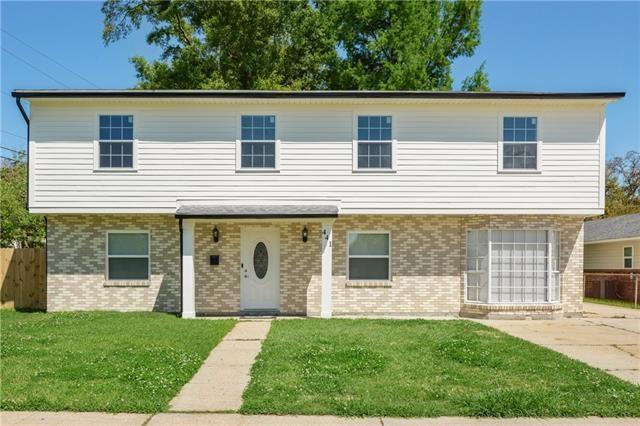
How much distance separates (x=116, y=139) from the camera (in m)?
13.5

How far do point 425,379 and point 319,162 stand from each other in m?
7.50

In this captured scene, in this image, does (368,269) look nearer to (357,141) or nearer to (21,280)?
(357,141)

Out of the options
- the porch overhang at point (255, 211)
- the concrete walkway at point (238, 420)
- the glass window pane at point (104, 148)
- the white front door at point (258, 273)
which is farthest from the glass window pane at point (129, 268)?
the concrete walkway at point (238, 420)

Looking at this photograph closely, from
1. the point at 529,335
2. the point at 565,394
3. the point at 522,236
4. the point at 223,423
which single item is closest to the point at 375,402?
the point at 223,423

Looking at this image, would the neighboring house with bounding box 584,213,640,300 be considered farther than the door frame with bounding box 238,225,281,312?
Yes

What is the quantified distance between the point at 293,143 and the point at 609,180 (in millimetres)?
40146

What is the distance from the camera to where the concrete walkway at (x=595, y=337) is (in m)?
8.49

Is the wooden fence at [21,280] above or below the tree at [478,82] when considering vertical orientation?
below

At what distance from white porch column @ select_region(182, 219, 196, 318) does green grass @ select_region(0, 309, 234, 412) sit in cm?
61

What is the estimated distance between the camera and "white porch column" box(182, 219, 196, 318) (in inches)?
515

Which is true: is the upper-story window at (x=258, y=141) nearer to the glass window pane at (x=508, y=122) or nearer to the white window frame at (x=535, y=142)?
the white window frame at (x=535, y=142)

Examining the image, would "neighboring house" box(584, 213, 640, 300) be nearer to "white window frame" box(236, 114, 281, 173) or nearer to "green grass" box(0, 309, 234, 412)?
"white window frame" box(236, 114, 281, 173)

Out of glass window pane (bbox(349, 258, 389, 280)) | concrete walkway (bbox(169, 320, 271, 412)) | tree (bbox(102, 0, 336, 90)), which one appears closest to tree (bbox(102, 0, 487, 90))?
tree (bbox(102, 0, 336, 90))

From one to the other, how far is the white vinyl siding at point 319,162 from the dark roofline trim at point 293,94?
305 millimetres
